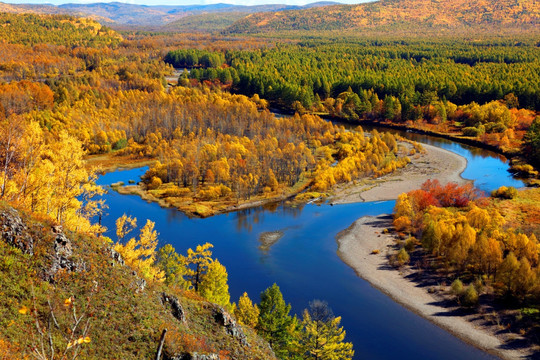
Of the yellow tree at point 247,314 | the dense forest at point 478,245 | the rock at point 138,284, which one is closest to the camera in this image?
the rock at point 138,284

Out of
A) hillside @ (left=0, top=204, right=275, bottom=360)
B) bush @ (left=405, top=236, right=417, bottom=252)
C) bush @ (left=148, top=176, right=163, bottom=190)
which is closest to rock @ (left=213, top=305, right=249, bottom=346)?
hillside @ (left=0, top=204, right=275, bottom=360)

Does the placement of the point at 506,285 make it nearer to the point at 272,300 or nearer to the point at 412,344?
the point at 412,344

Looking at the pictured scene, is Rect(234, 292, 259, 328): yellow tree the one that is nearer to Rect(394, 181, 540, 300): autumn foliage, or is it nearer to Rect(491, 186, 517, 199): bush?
Rect(394, 181, 540, 300): autumn foliage

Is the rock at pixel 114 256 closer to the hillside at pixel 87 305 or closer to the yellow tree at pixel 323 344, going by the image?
the hillside at pixel 87 305

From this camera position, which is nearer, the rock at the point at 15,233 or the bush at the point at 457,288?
the rock at the point at 15,233

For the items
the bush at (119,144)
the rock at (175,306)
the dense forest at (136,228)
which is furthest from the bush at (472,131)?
the rock at (175,306)

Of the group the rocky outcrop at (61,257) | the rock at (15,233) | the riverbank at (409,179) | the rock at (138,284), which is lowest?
the riverbank at (409,179)
